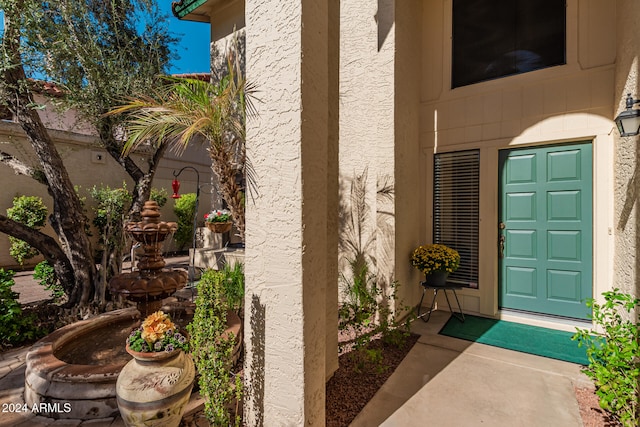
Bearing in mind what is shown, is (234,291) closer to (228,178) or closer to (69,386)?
(69,386)

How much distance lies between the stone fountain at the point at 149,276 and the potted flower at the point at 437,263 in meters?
3.57

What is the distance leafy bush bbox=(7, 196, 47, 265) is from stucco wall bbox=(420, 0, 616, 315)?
10.5m

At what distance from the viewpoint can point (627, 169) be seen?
3529 millimetres

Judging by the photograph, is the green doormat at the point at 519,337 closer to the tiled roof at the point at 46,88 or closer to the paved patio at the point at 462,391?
the paved patio at the point at 462,391

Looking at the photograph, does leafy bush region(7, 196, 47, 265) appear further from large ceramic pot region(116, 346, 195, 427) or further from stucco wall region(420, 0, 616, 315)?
stucco wall region(420, 0, 616, 315)

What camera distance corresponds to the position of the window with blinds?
5.00m

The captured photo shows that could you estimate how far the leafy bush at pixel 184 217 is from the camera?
39.8 feet

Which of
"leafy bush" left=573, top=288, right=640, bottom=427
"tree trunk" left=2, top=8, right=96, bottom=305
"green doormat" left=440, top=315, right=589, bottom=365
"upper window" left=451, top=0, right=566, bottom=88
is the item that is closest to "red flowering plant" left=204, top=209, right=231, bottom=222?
"tree trunk" left=2, top=8, right=96, bottom=305

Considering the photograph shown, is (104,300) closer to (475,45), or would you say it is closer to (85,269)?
(85,269)

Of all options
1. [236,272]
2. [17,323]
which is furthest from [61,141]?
[236,272]

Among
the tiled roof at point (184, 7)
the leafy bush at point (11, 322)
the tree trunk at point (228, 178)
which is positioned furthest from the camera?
the tiled roof at point (184, 7)

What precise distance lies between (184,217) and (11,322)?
8382 millimetres

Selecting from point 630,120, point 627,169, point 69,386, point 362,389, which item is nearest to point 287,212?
point 362,389

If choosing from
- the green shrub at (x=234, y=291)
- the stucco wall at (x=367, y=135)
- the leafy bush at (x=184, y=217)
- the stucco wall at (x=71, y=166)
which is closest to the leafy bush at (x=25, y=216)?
the stucco wall at (x=71, y=166)
